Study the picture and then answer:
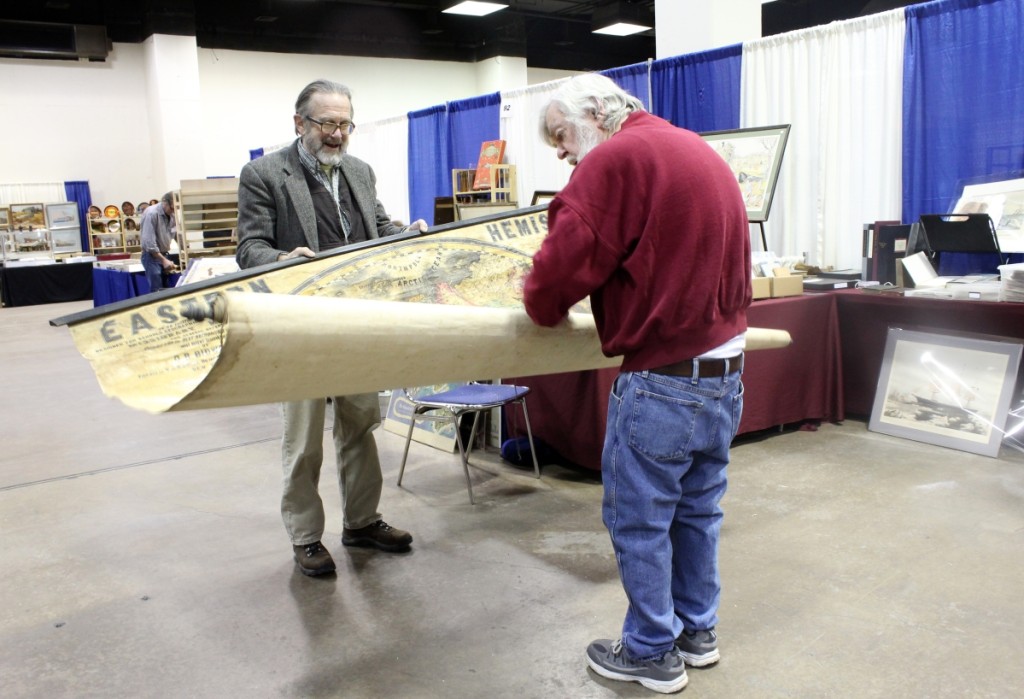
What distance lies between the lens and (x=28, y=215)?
506 inches

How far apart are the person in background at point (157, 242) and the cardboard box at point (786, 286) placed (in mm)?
Answer: 7105

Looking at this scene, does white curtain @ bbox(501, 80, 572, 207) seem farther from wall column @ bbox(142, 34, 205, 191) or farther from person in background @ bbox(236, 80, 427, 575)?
wall column @ bbox(142, 34, 205, 191)

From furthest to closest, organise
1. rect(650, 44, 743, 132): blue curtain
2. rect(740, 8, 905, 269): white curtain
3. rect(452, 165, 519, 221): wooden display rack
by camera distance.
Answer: rect(452, 165, 519, 221): wooden display rack → rect(650, 44, 743, 132): blue curtain → rect(740, 8, 905, 269): white curtain

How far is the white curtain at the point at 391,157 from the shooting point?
9.86 m

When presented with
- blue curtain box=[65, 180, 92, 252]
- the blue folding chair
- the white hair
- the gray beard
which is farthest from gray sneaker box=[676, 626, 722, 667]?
blue curtain box=[65, 180, 92, 252]

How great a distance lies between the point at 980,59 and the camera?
423 centimetres

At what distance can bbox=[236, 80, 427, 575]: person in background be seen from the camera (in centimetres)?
256

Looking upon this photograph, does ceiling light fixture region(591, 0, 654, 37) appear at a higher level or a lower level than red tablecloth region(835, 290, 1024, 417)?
higher

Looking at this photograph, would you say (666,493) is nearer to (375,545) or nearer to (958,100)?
(375,545)

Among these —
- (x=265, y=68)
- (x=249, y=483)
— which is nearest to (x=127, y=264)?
(x=265, y=68)

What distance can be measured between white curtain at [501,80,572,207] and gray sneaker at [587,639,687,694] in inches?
225

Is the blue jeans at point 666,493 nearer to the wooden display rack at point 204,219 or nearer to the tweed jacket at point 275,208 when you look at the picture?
the tweed jacket at point 275,208

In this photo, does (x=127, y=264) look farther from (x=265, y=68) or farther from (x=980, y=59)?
(x=980, y=59)

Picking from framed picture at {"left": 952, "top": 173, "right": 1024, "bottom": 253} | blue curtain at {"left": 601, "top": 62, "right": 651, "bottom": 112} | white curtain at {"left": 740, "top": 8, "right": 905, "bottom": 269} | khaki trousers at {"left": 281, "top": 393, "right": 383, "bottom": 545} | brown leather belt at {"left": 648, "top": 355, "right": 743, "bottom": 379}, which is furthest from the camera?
blue curtain at {"left": 601, "top": 62, "right": 651, "bottom": 112}
